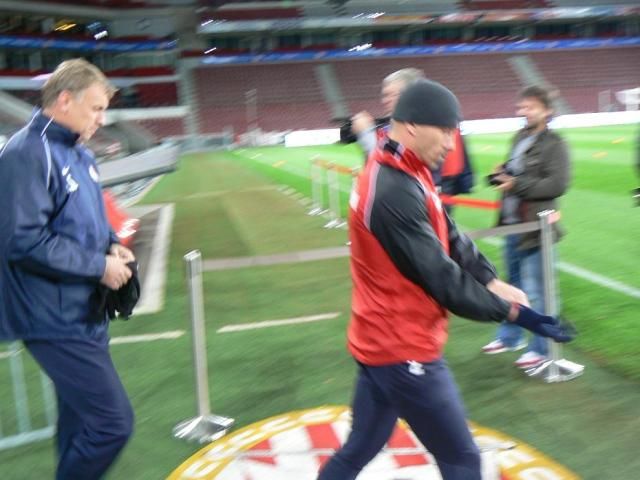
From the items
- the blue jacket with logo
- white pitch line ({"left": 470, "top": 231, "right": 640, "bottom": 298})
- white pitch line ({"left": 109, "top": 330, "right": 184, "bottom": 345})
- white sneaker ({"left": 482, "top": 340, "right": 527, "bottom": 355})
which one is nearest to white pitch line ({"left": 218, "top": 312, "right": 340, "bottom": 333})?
white pitch line ({"left": 109, "top": 330, "right": 184, "bottom": 345})

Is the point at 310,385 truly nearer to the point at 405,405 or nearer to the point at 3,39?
the point at 405,405

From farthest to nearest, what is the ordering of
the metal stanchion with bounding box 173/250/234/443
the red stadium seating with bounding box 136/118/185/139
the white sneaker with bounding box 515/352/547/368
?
the red stadium seating with bounding box 136/118/185/139, the white sneaker with bounding box 515/352/547/368, the metal stanchion with bounding box 173/250/234/443

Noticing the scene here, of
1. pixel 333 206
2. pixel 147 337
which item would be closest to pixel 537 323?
pixel 147 337

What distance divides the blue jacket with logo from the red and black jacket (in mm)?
965

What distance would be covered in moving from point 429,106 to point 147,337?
4.25 m

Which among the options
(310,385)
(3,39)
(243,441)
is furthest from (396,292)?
(3,39)

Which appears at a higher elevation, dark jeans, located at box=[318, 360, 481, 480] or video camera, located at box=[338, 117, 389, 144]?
video camera, located at box=[338, 117, 389, 144]

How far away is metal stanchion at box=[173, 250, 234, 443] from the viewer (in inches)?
150

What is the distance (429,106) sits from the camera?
2.14 metres

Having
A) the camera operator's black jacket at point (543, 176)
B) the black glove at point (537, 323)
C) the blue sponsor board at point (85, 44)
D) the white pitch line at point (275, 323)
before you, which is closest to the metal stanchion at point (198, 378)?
the white pitch line at point (275, 323)

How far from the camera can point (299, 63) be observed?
51344 mm

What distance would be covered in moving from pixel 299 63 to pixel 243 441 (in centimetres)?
4955

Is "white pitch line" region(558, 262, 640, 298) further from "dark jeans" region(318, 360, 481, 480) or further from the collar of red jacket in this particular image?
the collar of red jacket

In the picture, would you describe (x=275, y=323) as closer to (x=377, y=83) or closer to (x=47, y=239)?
(x=47, y=239)
